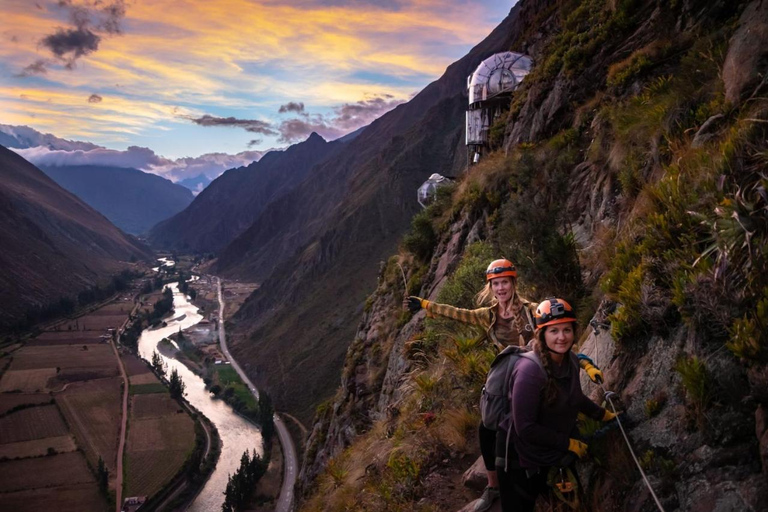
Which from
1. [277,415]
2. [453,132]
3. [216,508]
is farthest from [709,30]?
[453,132]

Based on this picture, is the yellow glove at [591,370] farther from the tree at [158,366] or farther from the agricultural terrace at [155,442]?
the tree at [158,366]

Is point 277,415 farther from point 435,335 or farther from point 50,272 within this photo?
point 50,272

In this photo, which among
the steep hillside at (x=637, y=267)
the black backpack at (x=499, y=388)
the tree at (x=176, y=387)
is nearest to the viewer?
the steep hillside at (x=637, y=267)

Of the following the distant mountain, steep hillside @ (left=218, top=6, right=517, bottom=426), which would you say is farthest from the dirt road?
the distant mountain

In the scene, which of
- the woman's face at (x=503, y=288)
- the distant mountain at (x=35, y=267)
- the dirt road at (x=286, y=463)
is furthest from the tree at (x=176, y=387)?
the woman's face at (x=503, y=288)

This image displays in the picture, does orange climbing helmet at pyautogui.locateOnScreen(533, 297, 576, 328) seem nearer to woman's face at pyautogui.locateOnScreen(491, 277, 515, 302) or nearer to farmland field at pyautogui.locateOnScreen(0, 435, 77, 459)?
woman's face at pyautogui.locateOnScreen(491, 277, 515, 302)

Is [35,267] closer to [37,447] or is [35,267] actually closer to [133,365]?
[133,365]
